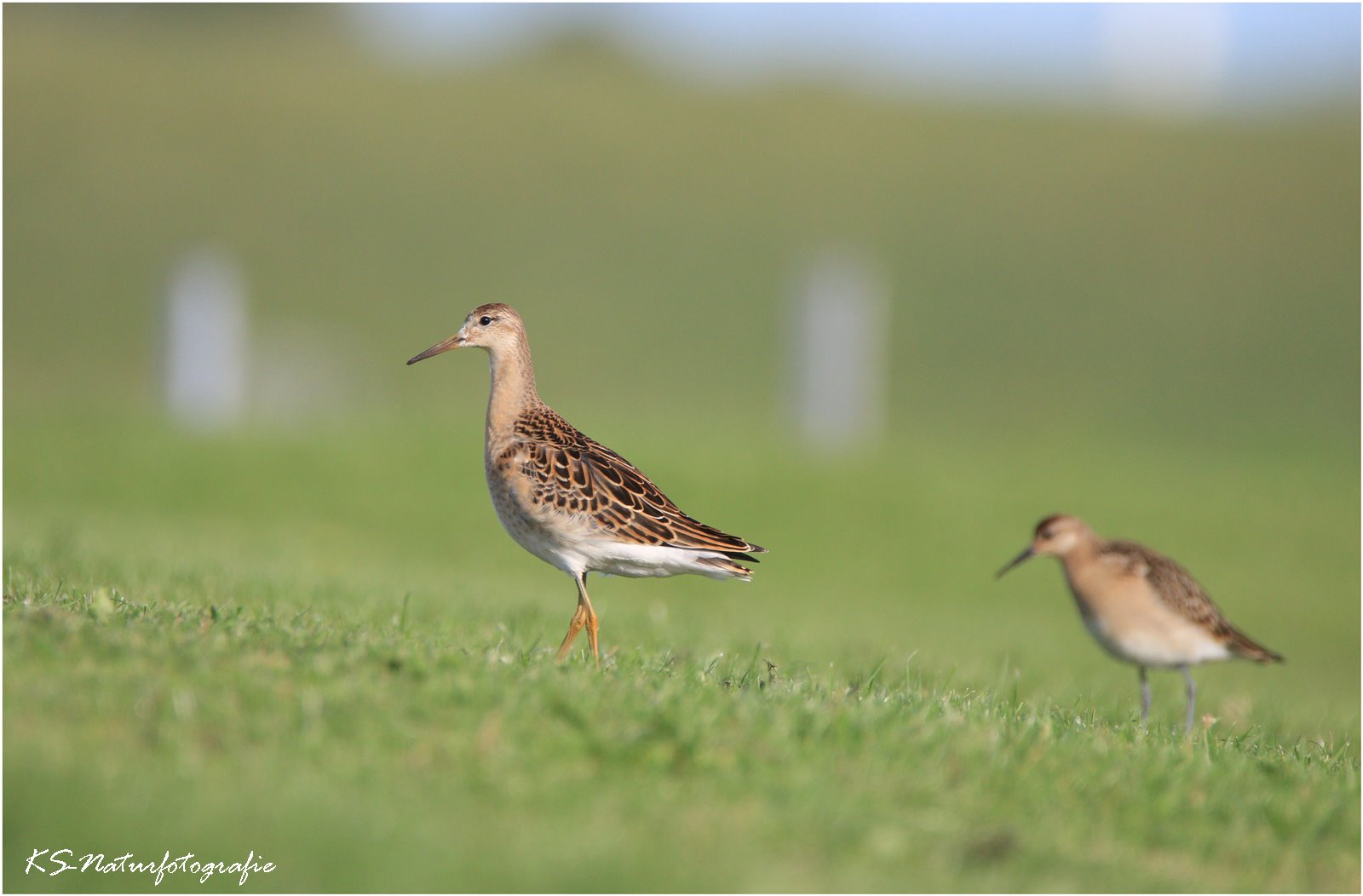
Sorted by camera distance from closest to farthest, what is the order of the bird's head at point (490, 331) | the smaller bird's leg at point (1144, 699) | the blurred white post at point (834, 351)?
the bird's head at point (490, 331) → the smaller bird's leg at point (1144, 699) → the blurred white post at point (834, 351)

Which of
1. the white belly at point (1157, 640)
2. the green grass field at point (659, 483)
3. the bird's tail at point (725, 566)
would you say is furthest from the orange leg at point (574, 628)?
the white belly at point (1157, 640)

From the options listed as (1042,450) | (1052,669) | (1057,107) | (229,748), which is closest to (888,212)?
(1057,107)

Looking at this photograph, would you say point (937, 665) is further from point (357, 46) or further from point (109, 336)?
point (357, 46)

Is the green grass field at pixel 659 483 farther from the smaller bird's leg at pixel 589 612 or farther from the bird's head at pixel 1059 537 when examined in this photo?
the bird's head at pixel 1059 537

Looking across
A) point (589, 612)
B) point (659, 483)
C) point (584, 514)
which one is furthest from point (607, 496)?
point (659, 483)

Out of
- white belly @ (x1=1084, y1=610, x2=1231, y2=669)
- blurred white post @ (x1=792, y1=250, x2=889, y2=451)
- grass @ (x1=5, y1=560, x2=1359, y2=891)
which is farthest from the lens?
blurred white post @ (x1=792, y1=250, x2=889, y2=451)

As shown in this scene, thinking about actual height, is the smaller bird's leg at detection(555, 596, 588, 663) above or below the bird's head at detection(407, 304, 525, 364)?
below

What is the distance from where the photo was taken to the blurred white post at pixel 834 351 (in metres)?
25.8

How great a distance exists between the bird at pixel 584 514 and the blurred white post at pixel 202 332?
60.3ft

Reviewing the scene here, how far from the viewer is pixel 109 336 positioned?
134ft

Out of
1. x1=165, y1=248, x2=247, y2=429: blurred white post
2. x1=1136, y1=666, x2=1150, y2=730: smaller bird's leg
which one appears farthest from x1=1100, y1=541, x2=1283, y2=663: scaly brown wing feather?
x1=165, y1=248, x2=247, y2=429: blurred white post

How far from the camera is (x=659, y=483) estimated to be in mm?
20938

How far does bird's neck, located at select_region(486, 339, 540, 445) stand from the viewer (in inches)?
333

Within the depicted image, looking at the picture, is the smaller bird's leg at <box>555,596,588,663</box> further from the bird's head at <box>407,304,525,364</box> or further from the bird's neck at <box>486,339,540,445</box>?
the bird's head at <box>407,304,525,364</box>
